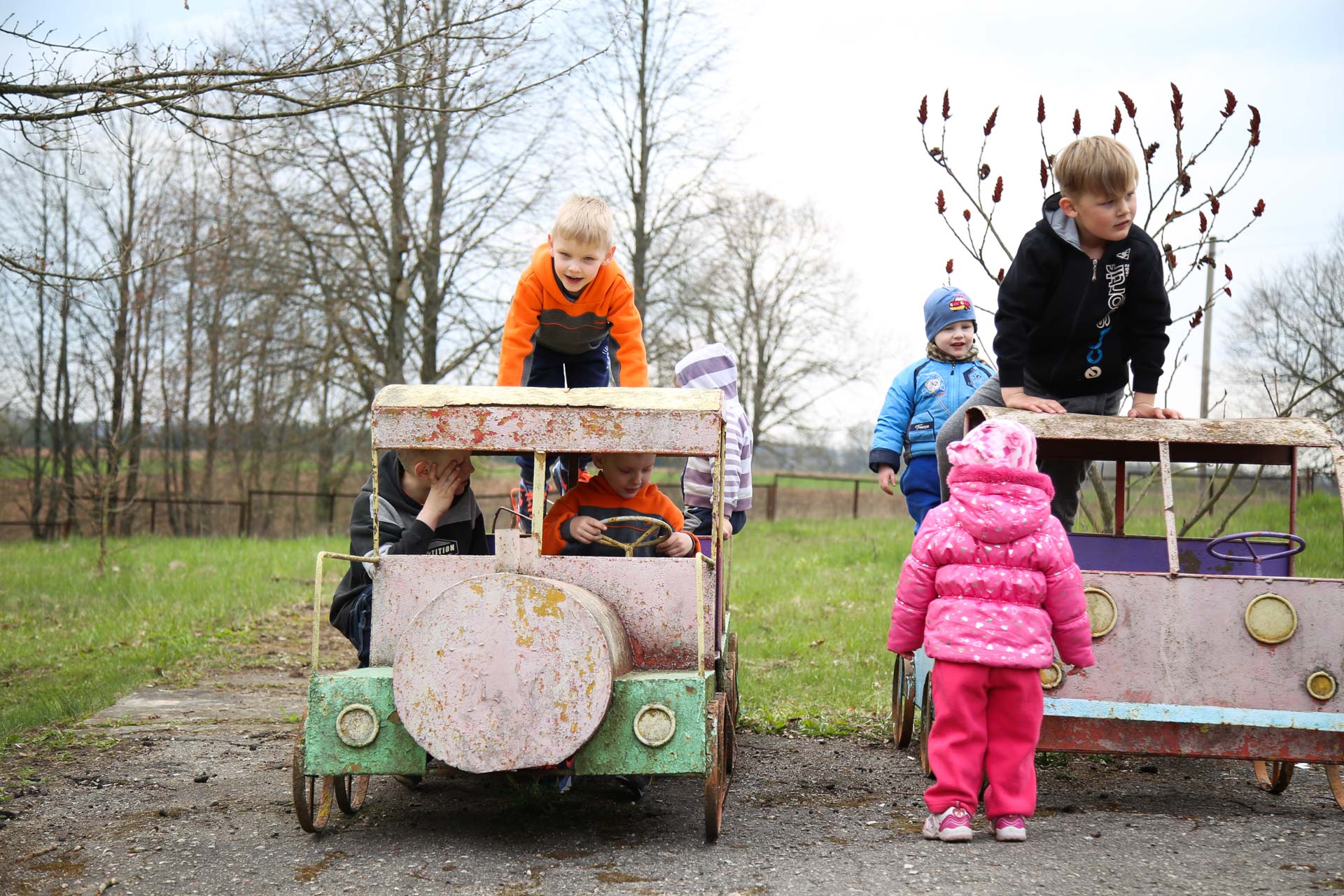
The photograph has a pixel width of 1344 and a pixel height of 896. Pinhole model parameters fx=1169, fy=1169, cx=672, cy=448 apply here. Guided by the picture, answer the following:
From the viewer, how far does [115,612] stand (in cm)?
1093

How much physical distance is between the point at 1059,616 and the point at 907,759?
1.70 m

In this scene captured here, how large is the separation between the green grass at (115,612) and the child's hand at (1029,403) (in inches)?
198

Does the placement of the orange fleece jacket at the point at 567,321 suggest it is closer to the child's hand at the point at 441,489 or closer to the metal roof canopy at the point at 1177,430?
the child's hand at the point at 441,489

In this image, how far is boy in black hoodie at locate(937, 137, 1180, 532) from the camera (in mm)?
4906

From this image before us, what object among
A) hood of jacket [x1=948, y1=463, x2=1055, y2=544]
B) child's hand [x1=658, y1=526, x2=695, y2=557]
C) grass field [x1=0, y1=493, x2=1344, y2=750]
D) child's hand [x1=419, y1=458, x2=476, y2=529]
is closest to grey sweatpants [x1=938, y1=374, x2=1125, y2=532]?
hood of jacket [x1=948, y1=463, x2=1055, y2=544]

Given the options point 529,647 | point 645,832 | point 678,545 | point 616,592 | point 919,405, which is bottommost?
point 645,832

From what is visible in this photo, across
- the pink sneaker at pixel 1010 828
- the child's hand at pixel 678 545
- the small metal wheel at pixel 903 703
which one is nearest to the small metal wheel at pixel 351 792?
the child's hand at pixel 678 545

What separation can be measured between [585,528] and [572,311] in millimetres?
1406

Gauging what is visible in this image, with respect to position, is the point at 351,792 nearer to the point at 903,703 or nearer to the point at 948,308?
the point at 903,703

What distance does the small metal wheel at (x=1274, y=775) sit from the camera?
188 inches

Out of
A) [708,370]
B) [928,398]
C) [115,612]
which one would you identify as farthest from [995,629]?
[115,612]

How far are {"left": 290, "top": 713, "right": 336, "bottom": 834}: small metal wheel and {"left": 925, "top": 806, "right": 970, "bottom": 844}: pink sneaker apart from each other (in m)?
2.09

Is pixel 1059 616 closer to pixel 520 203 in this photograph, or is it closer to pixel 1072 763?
pixel 1072 763

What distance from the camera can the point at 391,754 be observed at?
380 cm
